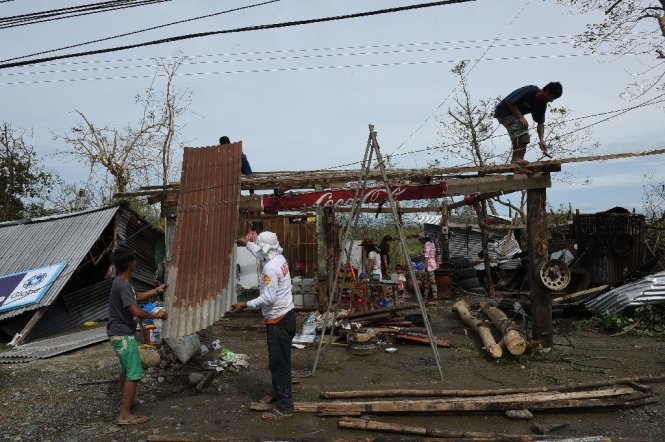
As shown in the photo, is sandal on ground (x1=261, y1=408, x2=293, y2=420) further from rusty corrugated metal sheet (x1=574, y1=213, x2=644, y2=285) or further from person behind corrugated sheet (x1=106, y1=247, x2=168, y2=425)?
rusty corrugated metal sheet (x1=574, y1=213, x2=644, y2=285)

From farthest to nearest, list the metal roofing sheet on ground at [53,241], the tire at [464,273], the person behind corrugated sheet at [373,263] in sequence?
the tire at [464,273]
the person behind corrugated sheet at [373,263]
the metal roofing sheet on ground at [53,241]

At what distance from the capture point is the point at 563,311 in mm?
11750

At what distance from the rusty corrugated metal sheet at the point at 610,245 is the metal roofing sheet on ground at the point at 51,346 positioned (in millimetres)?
12503

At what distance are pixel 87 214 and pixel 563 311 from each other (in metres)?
12.3

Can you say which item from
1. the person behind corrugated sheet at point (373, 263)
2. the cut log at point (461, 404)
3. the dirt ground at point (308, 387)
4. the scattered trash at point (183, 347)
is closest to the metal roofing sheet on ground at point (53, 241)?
the dirt ground at point (308, 387)

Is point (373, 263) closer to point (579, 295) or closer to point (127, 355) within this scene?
point (579, 295)

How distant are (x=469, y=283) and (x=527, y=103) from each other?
9.24 meters

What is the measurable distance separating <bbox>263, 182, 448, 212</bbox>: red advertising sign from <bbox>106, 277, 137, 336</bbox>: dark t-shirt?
14.2ft

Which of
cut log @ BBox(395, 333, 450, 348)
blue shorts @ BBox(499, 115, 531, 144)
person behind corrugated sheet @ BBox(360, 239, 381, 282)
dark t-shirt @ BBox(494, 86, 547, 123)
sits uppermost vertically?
dark t-shirt @ BBox(494, 86, 547, 123)

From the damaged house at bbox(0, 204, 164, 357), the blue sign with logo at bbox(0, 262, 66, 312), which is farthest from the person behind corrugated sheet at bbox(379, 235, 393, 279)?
the blue sign with logo at bbox(0, 262, 66, 312)

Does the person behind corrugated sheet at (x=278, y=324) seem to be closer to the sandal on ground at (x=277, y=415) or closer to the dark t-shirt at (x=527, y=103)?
the sandal on ground at (x=277, y=415)

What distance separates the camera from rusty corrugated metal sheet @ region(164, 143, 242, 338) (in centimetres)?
657

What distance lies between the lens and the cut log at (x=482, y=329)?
830cm

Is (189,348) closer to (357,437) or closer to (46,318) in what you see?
(357,437)
